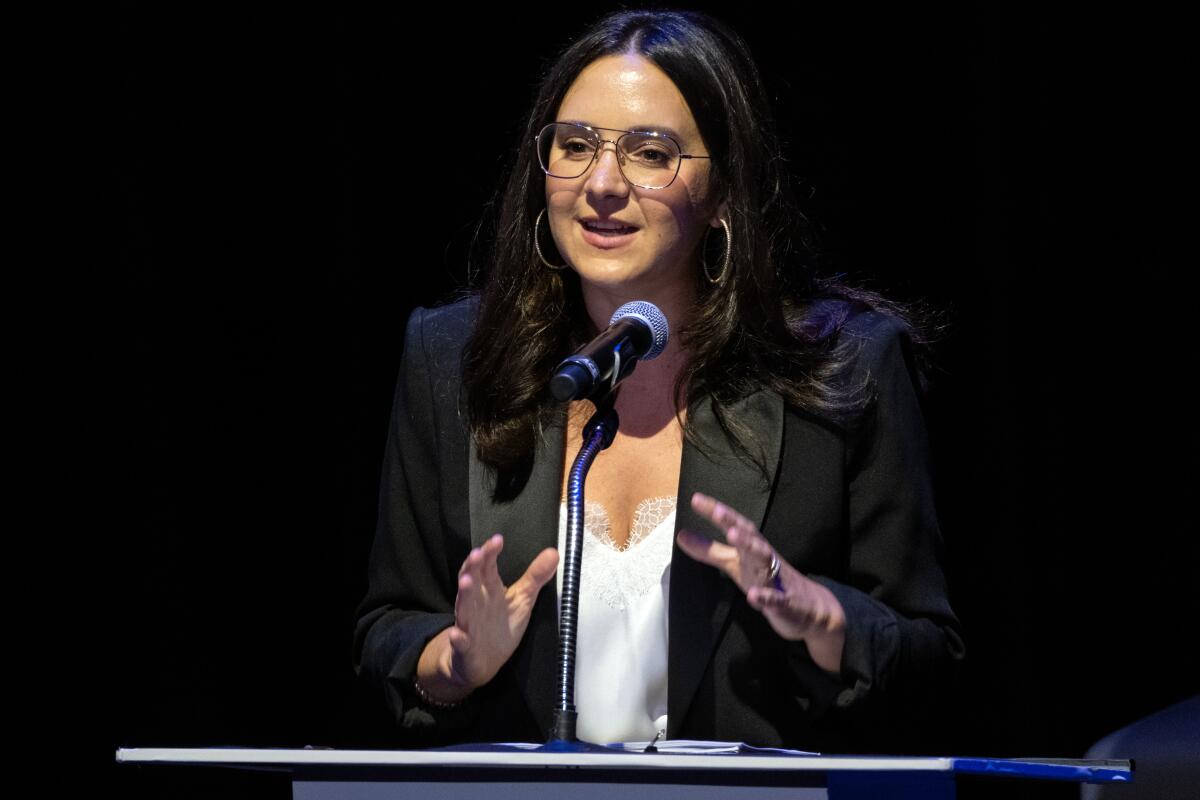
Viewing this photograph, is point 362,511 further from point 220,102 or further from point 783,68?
point 783,68

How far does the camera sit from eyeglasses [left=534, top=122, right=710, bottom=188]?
2.20 meters

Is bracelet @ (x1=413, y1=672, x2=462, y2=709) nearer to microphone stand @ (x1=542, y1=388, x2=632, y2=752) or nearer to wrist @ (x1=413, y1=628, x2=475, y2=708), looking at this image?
wrist @ (x1=413, y1=628, x2=475, y2=708)

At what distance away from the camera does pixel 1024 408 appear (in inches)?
113

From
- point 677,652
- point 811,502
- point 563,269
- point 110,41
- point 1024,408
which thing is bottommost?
point 677,652

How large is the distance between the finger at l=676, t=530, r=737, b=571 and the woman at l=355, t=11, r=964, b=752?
11.5 inches

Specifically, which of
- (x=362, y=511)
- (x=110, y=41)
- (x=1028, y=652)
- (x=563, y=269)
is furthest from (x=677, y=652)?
(x=110, y=41)

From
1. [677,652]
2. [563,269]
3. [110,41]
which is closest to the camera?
[677,652]

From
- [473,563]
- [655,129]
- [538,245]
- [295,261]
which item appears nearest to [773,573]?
[473,563]

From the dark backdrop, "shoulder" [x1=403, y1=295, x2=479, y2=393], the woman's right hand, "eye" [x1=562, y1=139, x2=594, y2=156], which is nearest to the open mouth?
"eye" [x1=562, y1=139, x2=594, y2=156]

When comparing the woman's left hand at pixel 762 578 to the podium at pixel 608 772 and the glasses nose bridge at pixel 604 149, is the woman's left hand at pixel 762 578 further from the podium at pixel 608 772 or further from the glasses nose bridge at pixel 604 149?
the glasses nose bridge at pixel 604 149

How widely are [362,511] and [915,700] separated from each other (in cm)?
147

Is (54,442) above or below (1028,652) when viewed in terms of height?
above

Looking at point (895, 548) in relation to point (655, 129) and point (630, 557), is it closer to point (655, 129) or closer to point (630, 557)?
point (630, 557)

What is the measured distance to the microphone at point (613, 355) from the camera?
5.08ft
